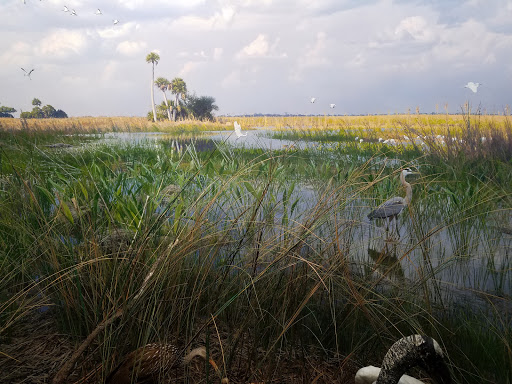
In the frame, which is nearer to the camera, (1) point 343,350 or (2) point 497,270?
(1) point 343,350

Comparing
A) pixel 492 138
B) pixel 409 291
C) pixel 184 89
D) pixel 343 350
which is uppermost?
pixel 184 89

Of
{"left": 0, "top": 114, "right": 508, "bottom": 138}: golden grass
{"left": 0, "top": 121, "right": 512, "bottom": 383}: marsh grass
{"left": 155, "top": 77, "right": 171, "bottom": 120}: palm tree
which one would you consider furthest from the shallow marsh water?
{"left": 155, "top": 77, "right": 171, "bottom": 120}: palm tree

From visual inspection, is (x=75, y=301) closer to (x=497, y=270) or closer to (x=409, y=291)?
(x=409, y=291)

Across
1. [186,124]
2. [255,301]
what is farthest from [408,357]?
[186,124]

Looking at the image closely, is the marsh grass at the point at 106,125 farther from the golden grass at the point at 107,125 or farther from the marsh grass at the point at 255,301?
the marsh grass at the point at 255,301

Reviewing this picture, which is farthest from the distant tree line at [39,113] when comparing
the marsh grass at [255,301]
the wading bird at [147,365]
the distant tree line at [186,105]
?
the wading bird at [147,365]

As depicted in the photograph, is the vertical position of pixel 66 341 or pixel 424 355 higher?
pixel 424 355

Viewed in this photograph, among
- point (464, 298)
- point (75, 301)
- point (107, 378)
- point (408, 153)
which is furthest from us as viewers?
point (408, 153)

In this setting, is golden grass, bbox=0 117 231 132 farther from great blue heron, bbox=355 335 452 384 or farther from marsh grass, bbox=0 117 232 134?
great blue heron, bbox=355 335 452 384

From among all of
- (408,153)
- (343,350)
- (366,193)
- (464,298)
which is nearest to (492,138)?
(408,153)

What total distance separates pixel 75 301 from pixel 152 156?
11.0 ft

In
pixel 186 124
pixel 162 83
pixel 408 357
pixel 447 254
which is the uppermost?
pixel 162 83

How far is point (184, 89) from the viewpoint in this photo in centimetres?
668

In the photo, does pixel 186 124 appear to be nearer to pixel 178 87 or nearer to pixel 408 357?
pixel 178 87
